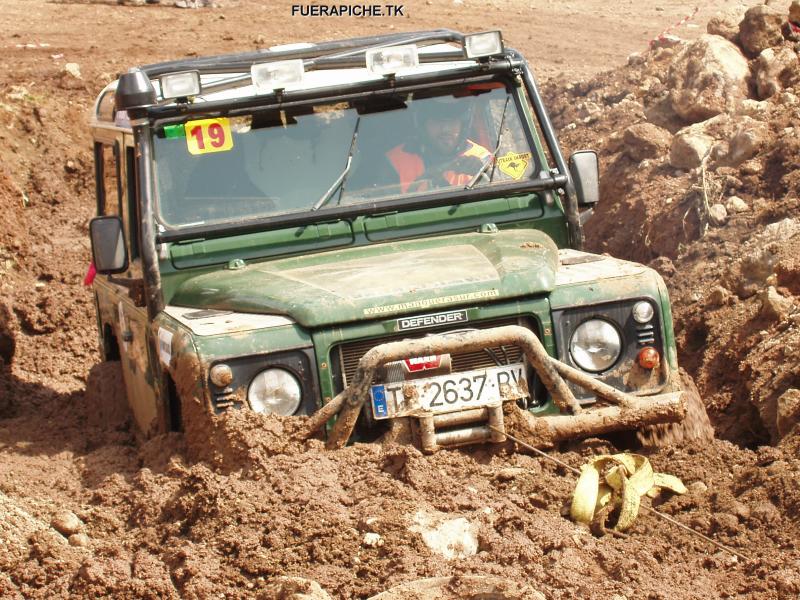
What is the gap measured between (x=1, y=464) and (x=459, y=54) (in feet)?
9.63

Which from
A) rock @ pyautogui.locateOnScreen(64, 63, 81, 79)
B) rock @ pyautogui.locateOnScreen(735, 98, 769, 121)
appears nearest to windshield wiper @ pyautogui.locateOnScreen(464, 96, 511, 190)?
rock @ pyautogui.locateOnScreen(735, 98, 769, 121)

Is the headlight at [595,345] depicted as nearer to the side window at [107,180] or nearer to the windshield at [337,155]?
the windshield at [337,155]

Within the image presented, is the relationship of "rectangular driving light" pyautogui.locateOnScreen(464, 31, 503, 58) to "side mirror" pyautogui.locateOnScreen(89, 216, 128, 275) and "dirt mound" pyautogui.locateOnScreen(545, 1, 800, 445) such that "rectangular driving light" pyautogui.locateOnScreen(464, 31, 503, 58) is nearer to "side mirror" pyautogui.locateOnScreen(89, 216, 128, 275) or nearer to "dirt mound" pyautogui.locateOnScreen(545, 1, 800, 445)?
"side mirror" pyautogui.locateOnScreen(89, 216, 128, 275)

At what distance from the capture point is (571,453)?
5172mm

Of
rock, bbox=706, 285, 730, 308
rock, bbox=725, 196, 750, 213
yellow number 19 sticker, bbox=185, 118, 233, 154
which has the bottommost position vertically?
rock, bbox=706, 285, 730, 308

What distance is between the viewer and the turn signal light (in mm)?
5293

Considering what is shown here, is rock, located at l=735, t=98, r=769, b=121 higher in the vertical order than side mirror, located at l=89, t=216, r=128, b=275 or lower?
lower

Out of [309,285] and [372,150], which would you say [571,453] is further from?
[372,150]

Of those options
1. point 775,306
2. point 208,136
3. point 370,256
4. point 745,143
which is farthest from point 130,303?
point 745,143

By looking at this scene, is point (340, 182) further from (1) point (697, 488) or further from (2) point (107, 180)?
(1) point (697, 488)

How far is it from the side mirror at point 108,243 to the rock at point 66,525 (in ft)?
4.78

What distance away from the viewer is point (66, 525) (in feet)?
16.1

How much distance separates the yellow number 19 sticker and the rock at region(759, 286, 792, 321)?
314 centimetres

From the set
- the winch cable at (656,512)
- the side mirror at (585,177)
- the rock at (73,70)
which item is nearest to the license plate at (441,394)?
the winch cable at (656,512)
